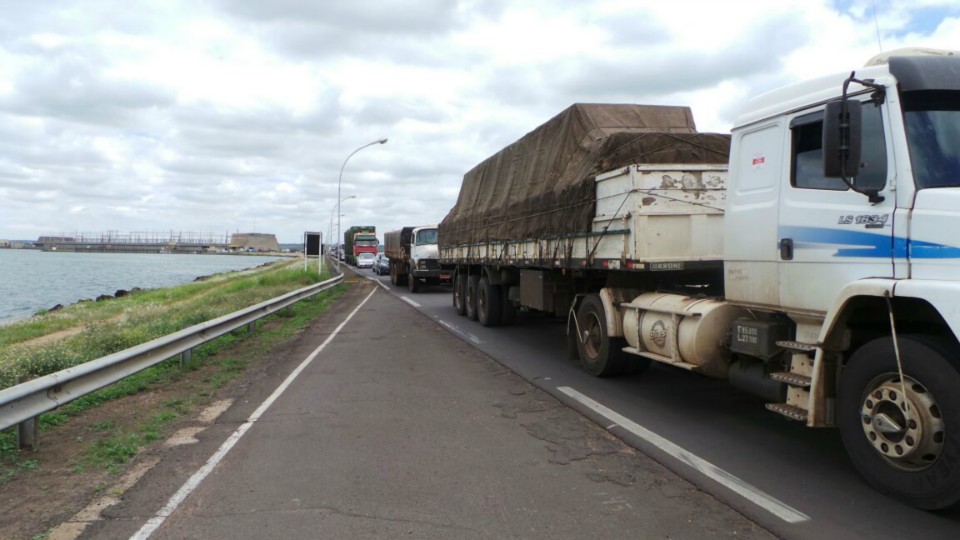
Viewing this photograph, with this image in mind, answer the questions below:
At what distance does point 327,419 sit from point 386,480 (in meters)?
2.02

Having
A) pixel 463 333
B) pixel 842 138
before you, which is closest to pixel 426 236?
pixel 463 333

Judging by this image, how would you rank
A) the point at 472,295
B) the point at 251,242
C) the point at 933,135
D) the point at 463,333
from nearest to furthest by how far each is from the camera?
the point at 933,135 < the point at 463,333 < the point at 472,295 < the point at 251,242

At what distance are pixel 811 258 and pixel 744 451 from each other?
65.3 inches

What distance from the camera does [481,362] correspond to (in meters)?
10.0

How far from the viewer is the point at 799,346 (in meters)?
4.86

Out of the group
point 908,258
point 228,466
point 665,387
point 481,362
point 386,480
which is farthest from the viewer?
point 481,362

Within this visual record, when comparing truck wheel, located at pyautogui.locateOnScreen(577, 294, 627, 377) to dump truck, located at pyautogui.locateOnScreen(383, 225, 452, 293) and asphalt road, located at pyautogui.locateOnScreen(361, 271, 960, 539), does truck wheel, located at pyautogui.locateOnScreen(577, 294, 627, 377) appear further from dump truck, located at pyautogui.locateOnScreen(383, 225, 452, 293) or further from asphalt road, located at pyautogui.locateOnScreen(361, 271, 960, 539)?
dump truck, located at pyautogui.locateOnScreen(383, 225, 452, 293)

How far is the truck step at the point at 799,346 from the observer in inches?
187

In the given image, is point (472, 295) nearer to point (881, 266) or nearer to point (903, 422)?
point (881, 266)

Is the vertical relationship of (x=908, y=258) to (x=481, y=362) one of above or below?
above

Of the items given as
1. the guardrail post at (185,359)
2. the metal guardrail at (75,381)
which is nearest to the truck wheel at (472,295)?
the metal guardrail at (75,381)

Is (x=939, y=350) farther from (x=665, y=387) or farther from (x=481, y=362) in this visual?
(x=481, y=362)

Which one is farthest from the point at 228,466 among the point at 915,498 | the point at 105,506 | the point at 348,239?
the point at 348,239

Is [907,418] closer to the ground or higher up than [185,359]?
higher up
